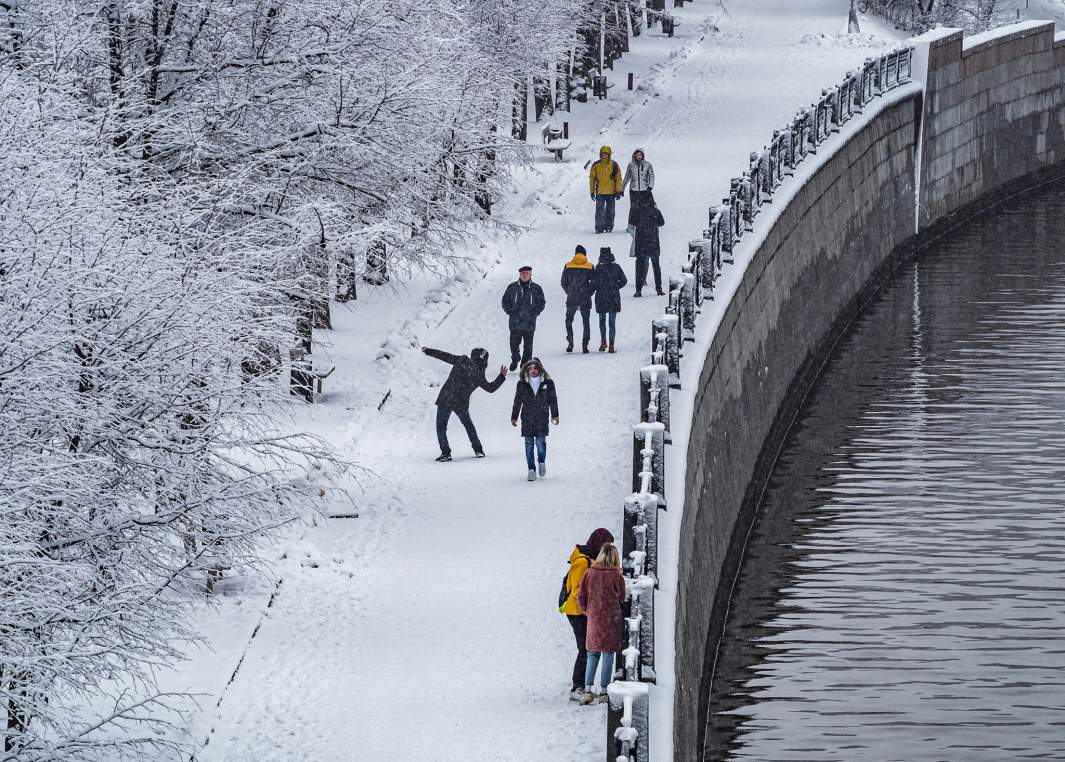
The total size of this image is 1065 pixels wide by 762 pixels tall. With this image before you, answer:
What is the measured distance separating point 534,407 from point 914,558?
327 inches

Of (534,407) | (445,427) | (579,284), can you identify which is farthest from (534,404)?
(579,284)

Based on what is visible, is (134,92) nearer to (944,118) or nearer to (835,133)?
(835,133)

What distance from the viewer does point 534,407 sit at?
18.9 meters

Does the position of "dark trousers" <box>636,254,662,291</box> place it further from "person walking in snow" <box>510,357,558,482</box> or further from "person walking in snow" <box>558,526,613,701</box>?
"person walking in snow" <box>558,526,613,701</box>

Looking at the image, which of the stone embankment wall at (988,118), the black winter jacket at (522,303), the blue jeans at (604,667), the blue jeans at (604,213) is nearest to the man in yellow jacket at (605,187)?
the blue jeans at (604,213)

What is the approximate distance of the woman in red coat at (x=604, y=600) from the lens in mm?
12938

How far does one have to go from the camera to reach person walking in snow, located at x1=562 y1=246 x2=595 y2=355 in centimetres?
2344

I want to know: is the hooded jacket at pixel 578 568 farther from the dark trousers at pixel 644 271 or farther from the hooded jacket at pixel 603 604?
the dark trousers at pixel 644 271

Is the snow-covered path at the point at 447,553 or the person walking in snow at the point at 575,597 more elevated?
the person walking in snow at the point at 575,597

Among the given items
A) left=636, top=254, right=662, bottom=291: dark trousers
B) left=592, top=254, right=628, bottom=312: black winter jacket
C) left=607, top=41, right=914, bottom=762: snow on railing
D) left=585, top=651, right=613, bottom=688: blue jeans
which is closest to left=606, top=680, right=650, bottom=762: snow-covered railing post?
left=607, top=41, right=914, bottom=762: snow on railing

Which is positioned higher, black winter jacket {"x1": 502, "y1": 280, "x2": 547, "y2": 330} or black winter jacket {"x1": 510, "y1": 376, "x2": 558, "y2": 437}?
black winter jacket {"x1": 502, "y1": 280, "x2": 547, "y2": 330}

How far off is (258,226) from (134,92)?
87.8 inches

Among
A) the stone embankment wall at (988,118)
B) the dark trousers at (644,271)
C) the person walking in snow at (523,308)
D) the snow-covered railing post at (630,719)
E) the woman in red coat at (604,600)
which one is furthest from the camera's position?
the stone embankment wall at (988,118)

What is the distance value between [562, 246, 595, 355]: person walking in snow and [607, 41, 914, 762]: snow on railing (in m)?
1.51
